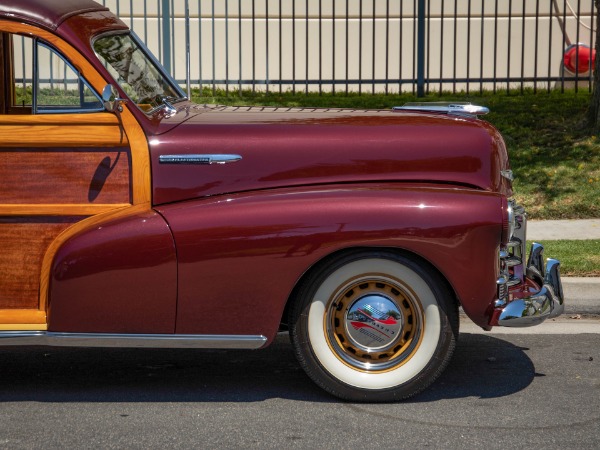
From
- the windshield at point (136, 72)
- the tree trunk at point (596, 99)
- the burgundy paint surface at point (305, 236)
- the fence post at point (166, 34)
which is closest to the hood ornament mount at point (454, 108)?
the burgundy paint surface at point (305, 236)

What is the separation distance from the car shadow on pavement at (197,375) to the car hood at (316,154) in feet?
3.27

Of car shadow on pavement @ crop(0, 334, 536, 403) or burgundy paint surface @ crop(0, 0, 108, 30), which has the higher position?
burgundy paint surface @ crop(0, 0, 108, 30)

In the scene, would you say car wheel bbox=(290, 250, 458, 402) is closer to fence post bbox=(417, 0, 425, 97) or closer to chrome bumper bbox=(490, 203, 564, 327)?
chrome bumper bbox=(490, 203, 564, 327)

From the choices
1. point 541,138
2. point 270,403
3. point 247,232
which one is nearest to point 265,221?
point 247,232

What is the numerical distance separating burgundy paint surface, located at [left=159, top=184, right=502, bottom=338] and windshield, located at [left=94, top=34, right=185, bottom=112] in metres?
0.80

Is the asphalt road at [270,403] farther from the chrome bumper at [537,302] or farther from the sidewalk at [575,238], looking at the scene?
the sidewalk at [575,238]

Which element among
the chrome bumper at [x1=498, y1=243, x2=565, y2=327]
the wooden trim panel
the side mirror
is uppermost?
the side mirror

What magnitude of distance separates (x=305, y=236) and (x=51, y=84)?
143 cm

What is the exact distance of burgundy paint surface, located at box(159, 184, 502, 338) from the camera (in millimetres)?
4840

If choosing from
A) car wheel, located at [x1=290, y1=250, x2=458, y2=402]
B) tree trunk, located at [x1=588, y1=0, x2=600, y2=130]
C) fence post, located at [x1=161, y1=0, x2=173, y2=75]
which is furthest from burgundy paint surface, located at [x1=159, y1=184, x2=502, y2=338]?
fence post, located at [x1=161, y1=0, x2=173, y2=75]

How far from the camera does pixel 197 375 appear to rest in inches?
220

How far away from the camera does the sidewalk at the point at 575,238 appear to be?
22.5ft

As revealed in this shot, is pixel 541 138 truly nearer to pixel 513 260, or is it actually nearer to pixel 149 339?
pixel 513 260

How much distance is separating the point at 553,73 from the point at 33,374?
32.9 ft
